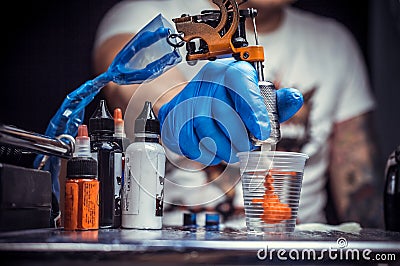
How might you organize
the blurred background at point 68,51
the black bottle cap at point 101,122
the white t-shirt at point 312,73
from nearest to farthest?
the black bottle cap at point 101,122 < the blurred background at point 68,51 < the white t-shirt at point 312,73

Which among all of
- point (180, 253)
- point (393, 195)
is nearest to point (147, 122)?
point (180, 253)

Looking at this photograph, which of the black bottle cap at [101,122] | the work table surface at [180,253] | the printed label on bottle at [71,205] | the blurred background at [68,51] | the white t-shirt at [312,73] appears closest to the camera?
the work table surface at [180,253]

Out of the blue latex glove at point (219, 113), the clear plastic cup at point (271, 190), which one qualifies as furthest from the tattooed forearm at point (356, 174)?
the clear plastic cup at point (271, 190)

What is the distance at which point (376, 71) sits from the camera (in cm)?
200

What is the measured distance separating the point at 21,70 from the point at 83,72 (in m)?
0.26

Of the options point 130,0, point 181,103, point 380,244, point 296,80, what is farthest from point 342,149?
point 380,244

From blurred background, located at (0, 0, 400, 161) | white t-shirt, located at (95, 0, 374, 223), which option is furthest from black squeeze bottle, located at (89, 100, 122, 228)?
white t-shirt, located at (95, 0, 374, 223)

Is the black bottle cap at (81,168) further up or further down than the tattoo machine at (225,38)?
further down

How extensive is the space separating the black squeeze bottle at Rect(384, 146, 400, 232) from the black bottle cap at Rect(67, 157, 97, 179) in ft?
1.90

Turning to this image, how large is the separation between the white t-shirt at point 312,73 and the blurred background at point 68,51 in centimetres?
4

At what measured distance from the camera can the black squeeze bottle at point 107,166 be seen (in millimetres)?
884

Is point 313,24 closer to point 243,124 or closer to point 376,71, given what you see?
point 376,71

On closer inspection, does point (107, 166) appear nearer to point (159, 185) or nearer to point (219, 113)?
point (159, 185)

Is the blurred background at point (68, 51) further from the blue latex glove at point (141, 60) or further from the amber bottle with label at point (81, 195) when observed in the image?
the amber bottle with label at point (81, 195)
